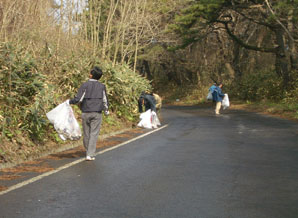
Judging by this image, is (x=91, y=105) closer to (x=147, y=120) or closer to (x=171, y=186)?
(x=171, y=186)

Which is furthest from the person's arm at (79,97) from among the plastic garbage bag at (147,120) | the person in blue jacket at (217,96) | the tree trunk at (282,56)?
the tree trunk at (282,56)

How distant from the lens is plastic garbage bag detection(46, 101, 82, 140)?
9664 millimetres

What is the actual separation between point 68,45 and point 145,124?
4205mm

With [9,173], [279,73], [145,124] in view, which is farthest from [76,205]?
[279,73]

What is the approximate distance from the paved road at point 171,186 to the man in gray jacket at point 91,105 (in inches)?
20.6

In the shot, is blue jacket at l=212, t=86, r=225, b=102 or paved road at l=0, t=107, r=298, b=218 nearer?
paved road at l=0, t=107, r=298, b=218

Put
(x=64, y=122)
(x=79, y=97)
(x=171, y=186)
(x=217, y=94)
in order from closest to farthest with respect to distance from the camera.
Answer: (x=171, y=186) < (x=79, y=97) < (x=64, y=122) < (x=217, y=94)

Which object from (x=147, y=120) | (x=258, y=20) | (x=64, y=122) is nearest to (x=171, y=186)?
(x=64, y=122)

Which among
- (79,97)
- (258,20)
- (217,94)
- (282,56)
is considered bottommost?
(217,94)

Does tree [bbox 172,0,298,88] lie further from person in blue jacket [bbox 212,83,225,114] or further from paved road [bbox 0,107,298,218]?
paved road [bbox 0,107,298,218]

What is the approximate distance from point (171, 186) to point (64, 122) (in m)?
3.42

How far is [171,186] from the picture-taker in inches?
278

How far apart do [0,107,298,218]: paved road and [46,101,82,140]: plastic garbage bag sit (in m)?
0.72

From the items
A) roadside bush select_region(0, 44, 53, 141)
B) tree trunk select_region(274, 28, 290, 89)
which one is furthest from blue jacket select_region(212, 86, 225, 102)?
roadside bush select_region(0, 44, 53, 141)
